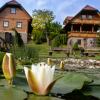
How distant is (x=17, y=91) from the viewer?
52.4 inches

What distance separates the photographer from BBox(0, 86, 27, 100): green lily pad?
1.22 metres

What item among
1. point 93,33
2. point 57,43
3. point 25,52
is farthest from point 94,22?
point 25,52

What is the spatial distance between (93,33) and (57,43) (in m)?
6.47

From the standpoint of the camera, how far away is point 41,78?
1326 millimetres

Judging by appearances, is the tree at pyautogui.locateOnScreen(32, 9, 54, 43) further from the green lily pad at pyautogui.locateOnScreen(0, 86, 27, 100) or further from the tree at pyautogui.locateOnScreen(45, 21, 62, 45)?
the green lily pad at pyautogui.locateOnScreen(0, 86, 27, 100)

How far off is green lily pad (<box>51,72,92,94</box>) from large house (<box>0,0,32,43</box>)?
49.6 metres

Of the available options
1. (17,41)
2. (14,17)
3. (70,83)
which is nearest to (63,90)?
(70,83)

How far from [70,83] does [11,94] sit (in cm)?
46

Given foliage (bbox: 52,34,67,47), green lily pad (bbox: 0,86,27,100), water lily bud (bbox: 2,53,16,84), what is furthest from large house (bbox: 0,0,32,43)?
green lily pad (bbox: 0,86,27,100)

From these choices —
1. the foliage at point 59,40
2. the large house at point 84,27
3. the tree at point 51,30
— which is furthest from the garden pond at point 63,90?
the tree at point 51,30

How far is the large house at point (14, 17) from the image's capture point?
51906 millimetres

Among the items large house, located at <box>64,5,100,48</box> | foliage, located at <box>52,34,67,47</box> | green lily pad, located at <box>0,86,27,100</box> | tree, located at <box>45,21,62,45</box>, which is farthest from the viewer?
tree, located at <box>45,21,62,45</box>

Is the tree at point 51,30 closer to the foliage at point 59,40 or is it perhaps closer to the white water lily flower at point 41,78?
the foliage at point 59,40

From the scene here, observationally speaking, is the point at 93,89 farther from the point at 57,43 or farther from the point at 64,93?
the point at 57,43
